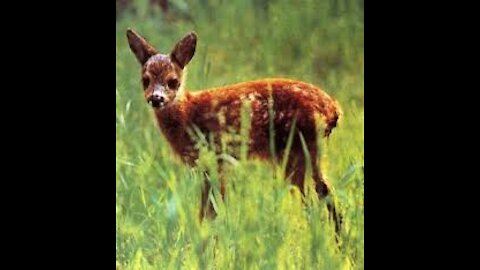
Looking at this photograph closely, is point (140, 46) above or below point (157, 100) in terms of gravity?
above

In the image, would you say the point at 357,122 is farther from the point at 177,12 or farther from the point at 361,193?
the point at 177,12

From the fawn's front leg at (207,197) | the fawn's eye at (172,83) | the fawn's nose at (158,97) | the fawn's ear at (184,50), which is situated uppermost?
the fawn's ear at (184,50)

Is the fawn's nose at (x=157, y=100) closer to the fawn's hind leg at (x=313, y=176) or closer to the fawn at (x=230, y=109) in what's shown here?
the fawn at (x=230, y=109)

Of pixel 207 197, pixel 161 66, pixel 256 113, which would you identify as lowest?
pixel 207 197

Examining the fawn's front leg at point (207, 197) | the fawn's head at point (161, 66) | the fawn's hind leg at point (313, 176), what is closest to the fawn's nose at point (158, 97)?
the fawn's head at point (161, 66)

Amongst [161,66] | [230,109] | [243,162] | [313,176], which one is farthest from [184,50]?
[313,176]

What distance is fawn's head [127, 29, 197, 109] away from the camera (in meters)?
3.45

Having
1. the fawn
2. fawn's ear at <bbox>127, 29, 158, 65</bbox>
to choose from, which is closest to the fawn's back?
the fawn

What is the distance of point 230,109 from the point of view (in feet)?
11.3

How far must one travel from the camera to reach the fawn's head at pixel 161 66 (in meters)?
3.45

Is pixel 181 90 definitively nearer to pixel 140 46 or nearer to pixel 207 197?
pixel 140 46

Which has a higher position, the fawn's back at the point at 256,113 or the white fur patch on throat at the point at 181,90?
the white fur patch on throat at the point at 181,90

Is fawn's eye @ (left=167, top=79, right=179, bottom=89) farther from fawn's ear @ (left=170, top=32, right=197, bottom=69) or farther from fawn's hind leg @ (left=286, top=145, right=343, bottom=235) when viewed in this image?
fawn's hind leg @ (left=286, top=145, right=343, bottom=235)

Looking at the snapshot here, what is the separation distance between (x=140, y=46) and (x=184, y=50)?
0.35ft
